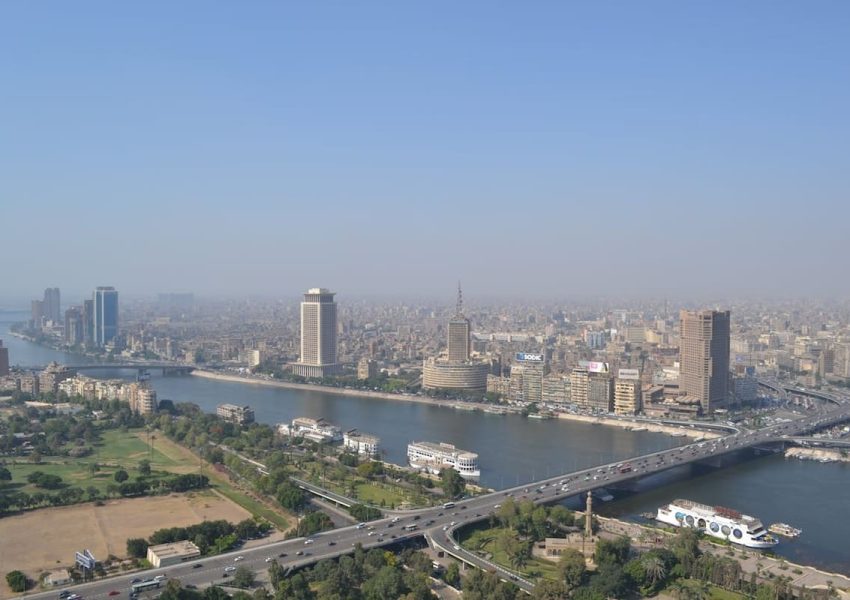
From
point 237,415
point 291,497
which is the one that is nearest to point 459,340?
point 237,415

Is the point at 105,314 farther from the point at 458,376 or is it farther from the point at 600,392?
the point at 600,392

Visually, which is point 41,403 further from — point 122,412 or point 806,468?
point 806,468

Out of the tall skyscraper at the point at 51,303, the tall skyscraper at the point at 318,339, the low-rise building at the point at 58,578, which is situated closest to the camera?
the low-rise building at the point at 58,578

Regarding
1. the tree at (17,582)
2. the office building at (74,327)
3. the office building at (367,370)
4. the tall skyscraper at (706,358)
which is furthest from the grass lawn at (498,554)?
the office building at (74,327)

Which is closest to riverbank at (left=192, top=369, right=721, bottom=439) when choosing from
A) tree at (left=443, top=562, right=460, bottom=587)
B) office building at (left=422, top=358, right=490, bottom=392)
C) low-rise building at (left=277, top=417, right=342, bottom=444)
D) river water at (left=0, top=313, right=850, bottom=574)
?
river water at (left=0, top=313, right=850, bottom=574)

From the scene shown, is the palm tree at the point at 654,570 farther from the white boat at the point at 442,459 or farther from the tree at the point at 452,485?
the white boat at the point at 442,459

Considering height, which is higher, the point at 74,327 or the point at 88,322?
the point at 88,322
